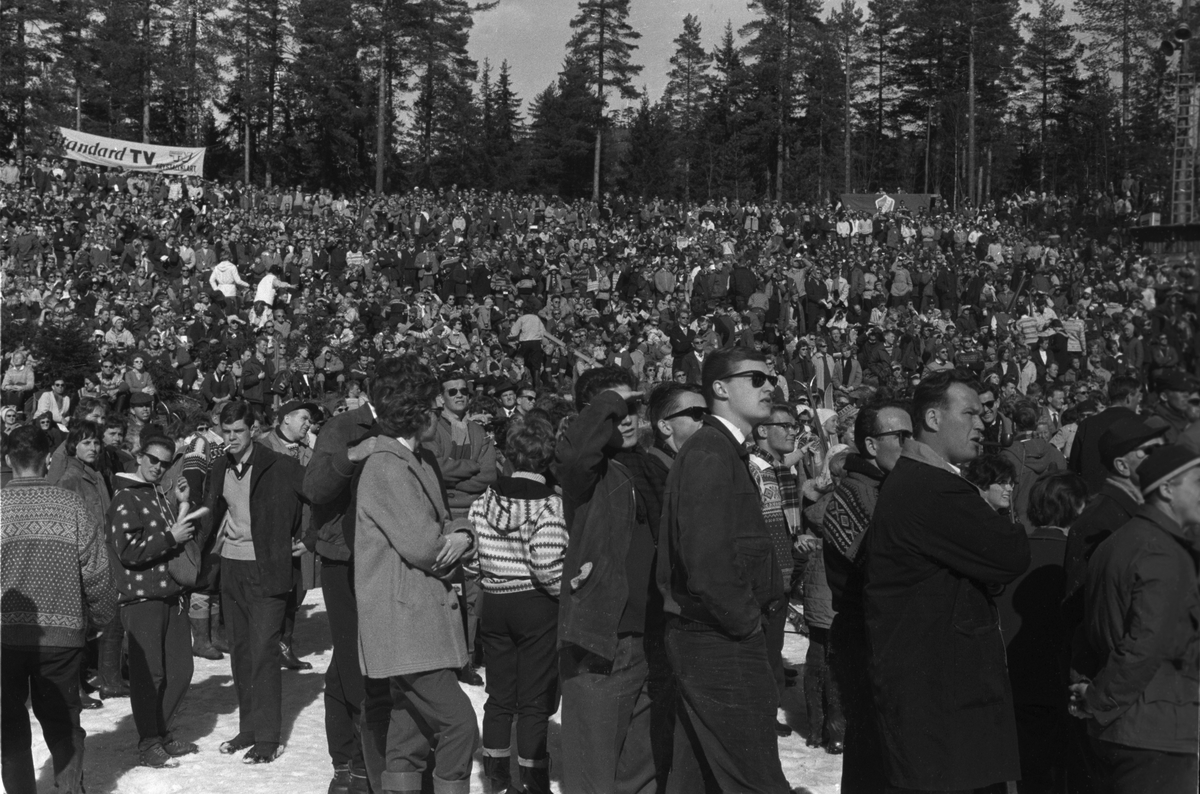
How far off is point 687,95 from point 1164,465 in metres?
41.5

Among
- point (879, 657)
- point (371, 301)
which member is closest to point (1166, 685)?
point (879, 657)

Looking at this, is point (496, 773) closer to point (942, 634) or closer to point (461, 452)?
point (461, 452)

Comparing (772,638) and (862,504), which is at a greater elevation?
(862,504)

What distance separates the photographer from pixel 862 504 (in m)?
4.89

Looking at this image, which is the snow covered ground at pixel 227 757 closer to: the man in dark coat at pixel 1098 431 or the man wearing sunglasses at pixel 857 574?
the man wearing sunglasses at pixel 857 574

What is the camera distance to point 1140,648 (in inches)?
128

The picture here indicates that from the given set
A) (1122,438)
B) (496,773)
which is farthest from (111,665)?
(1122,438)

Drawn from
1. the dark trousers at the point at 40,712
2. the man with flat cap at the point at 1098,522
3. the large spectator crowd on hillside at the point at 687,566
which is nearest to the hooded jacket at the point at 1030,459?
the large spectator crowd on hillside at the point at 687,566

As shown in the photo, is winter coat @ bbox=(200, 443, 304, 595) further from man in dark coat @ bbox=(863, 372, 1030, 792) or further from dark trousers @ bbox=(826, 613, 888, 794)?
man in dark coat @ bbox=(863, 372, 1030, 792)

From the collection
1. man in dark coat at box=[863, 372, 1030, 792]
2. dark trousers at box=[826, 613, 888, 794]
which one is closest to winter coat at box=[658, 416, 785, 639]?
man in dark coat at box=[863, 372, 1030, 792]

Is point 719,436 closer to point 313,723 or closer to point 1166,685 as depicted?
point 1166,685

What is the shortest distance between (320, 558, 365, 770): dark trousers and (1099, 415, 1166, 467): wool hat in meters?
3.08

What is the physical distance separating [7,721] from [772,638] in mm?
3660

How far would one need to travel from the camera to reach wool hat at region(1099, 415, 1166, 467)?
338cm
